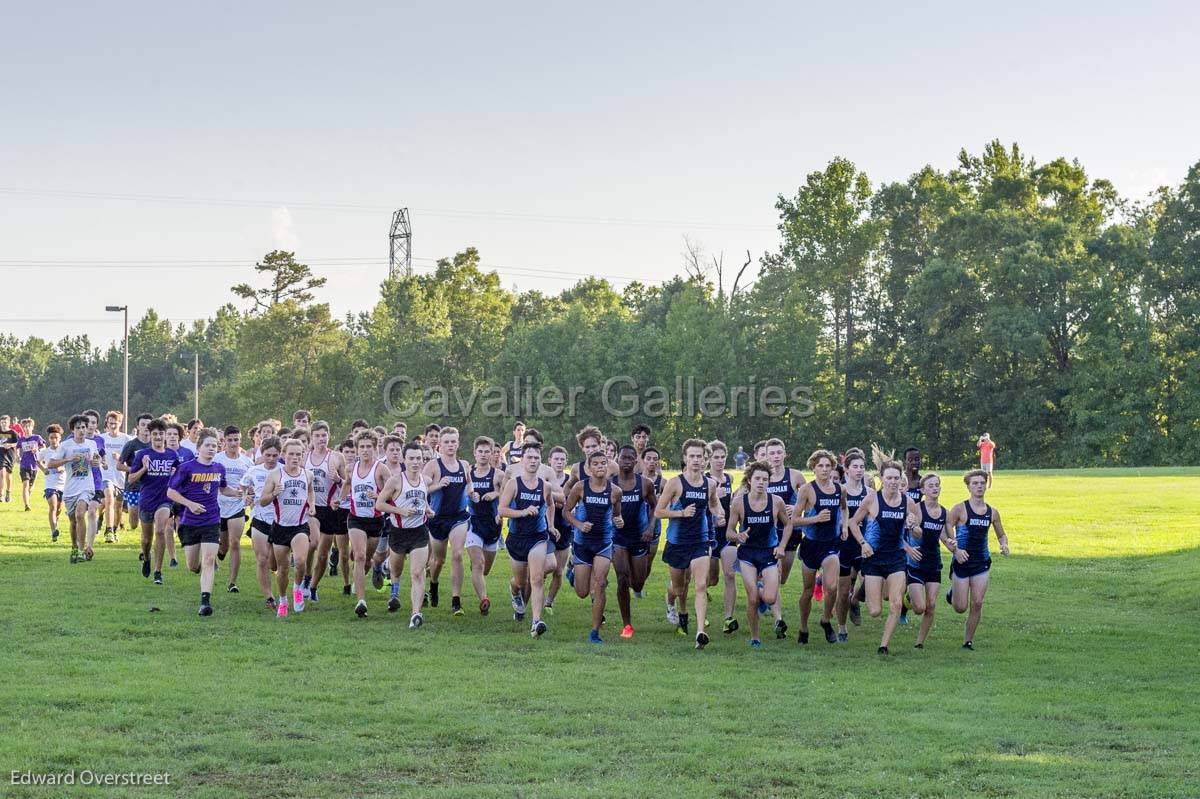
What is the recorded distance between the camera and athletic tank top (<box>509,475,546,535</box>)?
1395 cm

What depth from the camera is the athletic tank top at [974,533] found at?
43.8ft

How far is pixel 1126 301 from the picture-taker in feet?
224

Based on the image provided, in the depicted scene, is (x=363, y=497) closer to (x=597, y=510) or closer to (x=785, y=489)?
(x=597, y=510)

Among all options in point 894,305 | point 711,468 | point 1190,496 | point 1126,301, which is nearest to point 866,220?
point 894,305

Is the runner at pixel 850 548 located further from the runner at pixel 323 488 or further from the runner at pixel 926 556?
the runner at pixel 323 488

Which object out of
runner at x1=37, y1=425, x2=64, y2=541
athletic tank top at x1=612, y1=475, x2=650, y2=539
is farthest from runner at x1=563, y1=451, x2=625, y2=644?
runner at x1=37, y1=425, x2=64, y2=541

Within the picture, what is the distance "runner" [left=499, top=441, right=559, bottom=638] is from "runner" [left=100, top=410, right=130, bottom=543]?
8.42 meters

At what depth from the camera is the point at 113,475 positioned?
21.4 metres

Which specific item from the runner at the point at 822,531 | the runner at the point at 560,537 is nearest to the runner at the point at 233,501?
the runner at the point at 560,537

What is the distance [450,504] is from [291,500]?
1.86 metres

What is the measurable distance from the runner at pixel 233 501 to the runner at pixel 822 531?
21.7 ft

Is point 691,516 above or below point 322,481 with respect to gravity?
below

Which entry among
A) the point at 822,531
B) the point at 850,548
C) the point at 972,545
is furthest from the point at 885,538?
the point at 972,545

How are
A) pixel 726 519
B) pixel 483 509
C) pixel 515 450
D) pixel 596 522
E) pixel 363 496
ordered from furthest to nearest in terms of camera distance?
pixel 515 450, pixel 483 509, pixel 726 519, pixel 363 496, pixel 596 522
